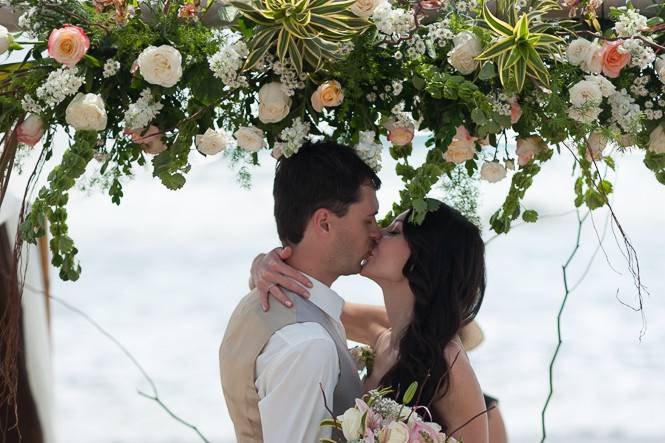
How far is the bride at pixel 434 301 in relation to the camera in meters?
2.69

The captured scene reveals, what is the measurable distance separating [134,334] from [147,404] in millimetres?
1375

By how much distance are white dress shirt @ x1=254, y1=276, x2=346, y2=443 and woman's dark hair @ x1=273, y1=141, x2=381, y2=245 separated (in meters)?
0.35

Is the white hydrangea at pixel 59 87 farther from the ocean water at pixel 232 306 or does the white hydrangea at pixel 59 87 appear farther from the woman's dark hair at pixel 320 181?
the ocean water at pixel 232 306

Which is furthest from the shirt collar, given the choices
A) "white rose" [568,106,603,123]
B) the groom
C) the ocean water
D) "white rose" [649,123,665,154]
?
the ocean water

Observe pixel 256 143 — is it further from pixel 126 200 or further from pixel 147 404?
pixel 126 200

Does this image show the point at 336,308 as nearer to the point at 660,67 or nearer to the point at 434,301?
the point at 434,301

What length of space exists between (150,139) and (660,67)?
4.03 feet

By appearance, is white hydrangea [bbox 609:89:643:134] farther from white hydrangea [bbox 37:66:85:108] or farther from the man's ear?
white hydrangea [bbox 37:66:85:108]

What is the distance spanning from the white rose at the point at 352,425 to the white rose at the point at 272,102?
2.33 ft

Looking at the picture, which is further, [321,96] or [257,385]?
[257,385]

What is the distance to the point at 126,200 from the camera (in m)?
15.2

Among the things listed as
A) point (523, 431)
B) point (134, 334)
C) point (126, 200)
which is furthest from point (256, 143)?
point (126, 200)

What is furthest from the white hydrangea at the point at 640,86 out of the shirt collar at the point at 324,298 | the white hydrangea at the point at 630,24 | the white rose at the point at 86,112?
the white rose at the point at 86,112

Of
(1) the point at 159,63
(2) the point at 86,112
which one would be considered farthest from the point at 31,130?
(1) the point at 159,63
